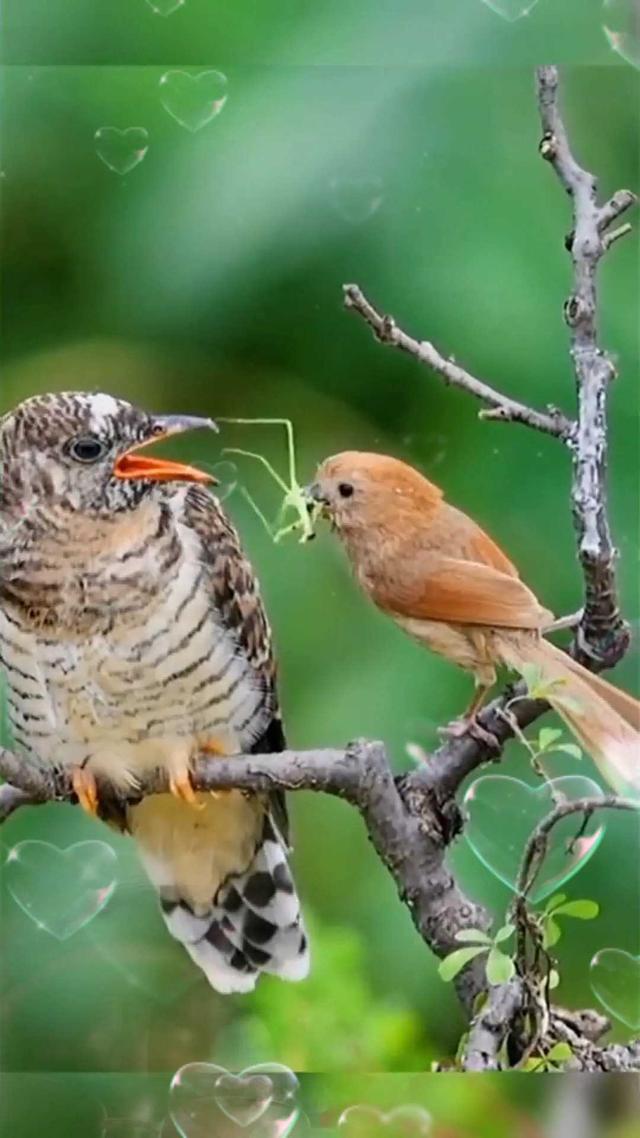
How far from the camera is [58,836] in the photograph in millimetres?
1220

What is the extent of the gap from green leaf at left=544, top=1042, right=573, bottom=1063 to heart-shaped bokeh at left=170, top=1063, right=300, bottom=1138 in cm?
19

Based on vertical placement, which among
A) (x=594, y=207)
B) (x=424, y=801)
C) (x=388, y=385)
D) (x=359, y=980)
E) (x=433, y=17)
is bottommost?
(x=359, y=980)

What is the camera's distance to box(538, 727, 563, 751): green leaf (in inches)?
46.7

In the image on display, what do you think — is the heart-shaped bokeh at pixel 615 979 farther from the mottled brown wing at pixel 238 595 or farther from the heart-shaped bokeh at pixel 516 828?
the mottled brown wing at pixel 238 595

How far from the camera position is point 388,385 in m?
1.21

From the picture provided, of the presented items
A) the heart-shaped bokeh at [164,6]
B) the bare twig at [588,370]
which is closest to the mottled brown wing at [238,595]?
the bare twig at [588,370]

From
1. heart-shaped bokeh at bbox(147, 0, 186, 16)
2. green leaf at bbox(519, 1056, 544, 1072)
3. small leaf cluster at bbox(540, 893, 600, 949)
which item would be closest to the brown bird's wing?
small leaf cluster at bbox(540, 893, 600, 949)

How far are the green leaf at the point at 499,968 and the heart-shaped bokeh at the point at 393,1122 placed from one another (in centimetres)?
13

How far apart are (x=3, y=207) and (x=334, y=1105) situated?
70 cm

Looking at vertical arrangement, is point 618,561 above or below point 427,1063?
above

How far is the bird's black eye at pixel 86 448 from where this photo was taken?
1.11 metres

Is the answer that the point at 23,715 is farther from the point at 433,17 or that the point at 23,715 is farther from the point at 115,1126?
the point at 433,17

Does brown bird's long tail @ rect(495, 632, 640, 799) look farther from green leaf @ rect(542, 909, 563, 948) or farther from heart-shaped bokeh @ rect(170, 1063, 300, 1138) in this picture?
heart-shaped bokeh @ rect(170, 1063, 300, 1138)

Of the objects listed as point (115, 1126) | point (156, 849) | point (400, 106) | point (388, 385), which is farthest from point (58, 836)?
point (400, 106)
